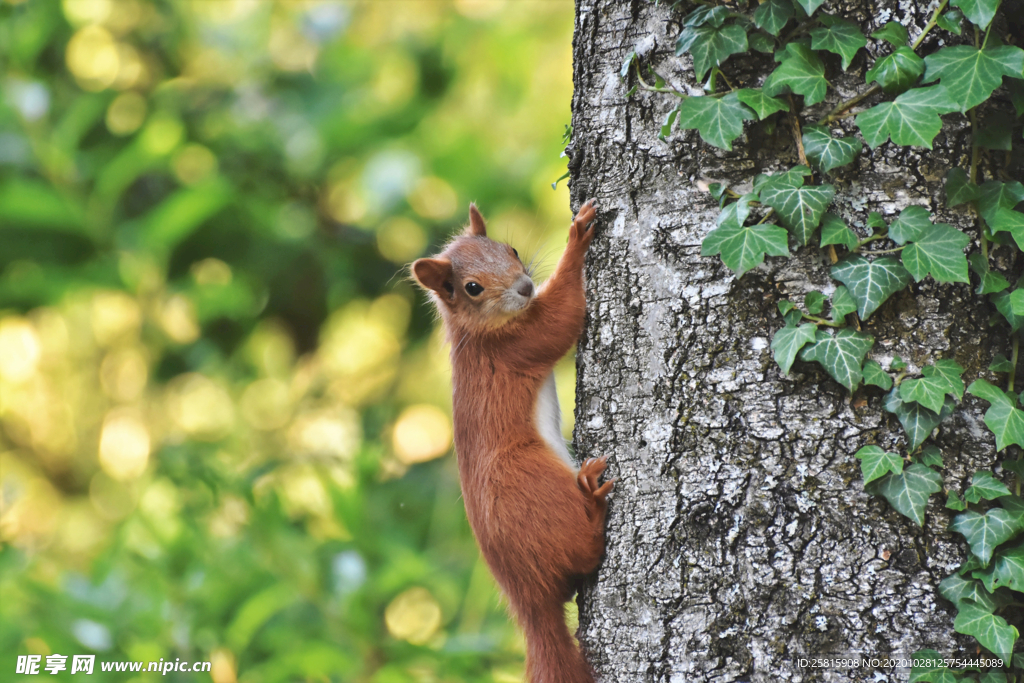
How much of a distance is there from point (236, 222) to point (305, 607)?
5.27 ft

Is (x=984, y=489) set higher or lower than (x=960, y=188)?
lower

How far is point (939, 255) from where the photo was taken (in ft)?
3.21

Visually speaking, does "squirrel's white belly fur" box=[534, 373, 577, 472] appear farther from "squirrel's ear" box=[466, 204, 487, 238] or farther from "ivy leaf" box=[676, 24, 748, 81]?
"ivy leaf" box=[676, 24, 748, 81]

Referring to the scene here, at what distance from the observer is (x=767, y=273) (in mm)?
1069

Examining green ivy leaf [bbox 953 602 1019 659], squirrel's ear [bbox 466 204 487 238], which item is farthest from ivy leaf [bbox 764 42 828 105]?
squirrel's ear [bbox 466 204 487 238]

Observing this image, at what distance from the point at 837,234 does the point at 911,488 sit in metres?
0.34

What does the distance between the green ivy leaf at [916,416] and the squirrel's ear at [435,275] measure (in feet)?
3.50

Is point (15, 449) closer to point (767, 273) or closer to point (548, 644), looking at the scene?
point (548, 644)

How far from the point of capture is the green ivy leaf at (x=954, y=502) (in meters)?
0.99

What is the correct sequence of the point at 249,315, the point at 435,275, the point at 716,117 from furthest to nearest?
the point at 249,315 < the point at 435,275 < the point at 716,117

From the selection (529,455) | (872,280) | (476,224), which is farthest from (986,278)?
(476,224)

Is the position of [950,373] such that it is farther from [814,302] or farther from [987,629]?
[987,629]

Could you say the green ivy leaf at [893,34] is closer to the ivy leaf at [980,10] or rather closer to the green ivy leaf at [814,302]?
the ivy leaf at [980,10]

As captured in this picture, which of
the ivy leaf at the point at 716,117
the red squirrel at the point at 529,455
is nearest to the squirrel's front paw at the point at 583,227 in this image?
the red squirrel at the point at 529,455
